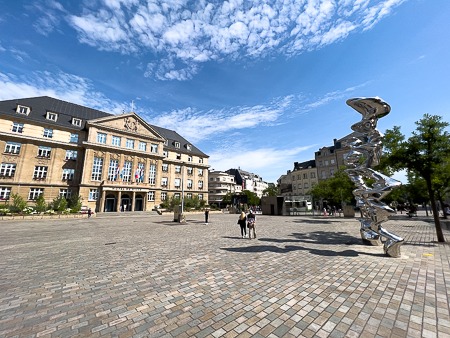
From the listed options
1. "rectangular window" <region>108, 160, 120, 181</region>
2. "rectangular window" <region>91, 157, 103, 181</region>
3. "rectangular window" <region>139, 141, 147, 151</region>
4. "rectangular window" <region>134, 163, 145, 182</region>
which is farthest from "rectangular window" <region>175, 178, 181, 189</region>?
"rectangular window" <region>91, 157, 103, 181</region>

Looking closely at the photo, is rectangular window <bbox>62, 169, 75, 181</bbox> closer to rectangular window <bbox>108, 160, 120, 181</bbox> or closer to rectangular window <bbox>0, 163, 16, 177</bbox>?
rectangular window <bbox>108, 160, 120, 181</bbox>

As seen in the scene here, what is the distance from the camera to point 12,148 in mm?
31438

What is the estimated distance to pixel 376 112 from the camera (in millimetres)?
8734

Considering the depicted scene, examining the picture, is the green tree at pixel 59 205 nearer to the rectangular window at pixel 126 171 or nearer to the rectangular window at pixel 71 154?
the rectangular window at pixel 71 154

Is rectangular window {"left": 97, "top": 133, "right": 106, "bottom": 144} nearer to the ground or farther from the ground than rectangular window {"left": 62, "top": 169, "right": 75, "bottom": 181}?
farther from the ground

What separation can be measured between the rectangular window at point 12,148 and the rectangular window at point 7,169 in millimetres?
1949

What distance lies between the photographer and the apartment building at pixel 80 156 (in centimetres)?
3167

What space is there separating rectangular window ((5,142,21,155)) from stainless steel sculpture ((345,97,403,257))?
1758 inches

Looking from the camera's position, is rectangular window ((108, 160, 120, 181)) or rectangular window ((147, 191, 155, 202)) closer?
rectangular window ((108, 160, 120, 181))

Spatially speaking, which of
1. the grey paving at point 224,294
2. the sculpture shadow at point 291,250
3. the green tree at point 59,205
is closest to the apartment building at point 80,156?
the green tree at point 59,205

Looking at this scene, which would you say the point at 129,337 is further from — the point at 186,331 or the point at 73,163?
the point at 73,163

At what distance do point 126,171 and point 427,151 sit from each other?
42.9 metres

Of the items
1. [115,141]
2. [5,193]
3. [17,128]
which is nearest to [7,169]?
[5,193]

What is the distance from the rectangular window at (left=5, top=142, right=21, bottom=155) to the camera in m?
31.1
